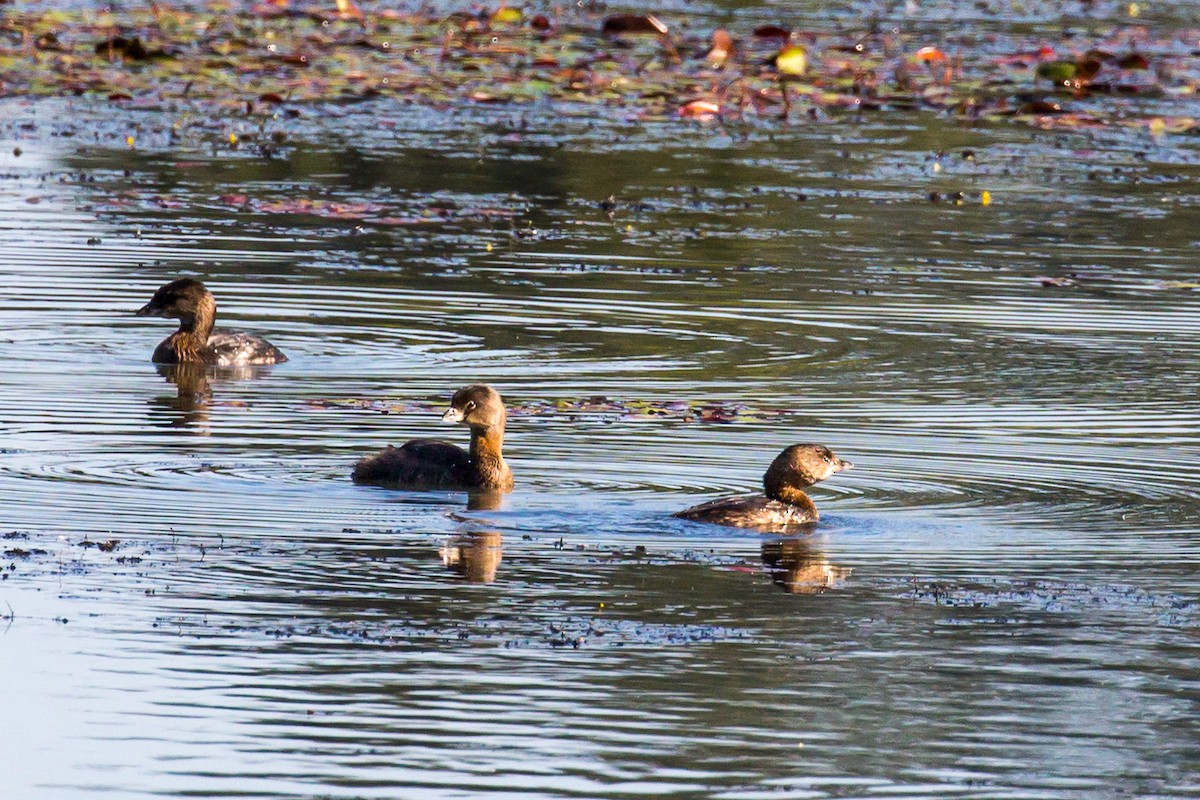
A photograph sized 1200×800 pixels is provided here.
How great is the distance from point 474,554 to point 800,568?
1442 millimetres

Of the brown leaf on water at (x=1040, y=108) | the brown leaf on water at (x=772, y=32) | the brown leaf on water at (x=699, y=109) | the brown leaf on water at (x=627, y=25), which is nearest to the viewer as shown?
the brown leaf on water at (x=699, y=109)

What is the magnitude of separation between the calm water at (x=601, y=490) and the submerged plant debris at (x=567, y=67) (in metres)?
3.54

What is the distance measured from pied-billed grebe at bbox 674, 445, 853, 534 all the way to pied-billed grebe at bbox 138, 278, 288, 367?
16.2 ft

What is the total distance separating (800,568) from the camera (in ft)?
36.1

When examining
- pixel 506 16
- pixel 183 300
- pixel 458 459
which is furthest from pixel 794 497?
pixel 506 16

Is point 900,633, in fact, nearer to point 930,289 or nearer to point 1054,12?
point 930,289

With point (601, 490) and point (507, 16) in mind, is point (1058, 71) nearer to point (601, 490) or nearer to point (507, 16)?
point (507, 16)

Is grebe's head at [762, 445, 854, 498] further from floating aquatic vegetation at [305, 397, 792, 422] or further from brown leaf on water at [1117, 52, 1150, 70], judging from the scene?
brown leaf on water at [1117, 52, 1150, 70]

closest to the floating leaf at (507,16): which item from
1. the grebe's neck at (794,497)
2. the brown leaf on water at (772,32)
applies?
the brown leaf on water at (772,32)

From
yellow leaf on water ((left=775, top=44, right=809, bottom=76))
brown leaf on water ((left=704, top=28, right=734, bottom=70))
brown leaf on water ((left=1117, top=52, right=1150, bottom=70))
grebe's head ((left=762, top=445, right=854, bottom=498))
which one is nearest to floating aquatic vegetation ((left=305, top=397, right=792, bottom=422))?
grebe's head ((left=762, top=445, right=854, bottom=498))

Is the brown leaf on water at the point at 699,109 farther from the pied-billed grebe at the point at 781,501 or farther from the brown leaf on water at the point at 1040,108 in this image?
the pied-billed grebe at the point at 781,501

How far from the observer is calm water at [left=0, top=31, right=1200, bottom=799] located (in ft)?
27.5

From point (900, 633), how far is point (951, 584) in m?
0.86

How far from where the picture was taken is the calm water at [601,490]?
8383 mm
